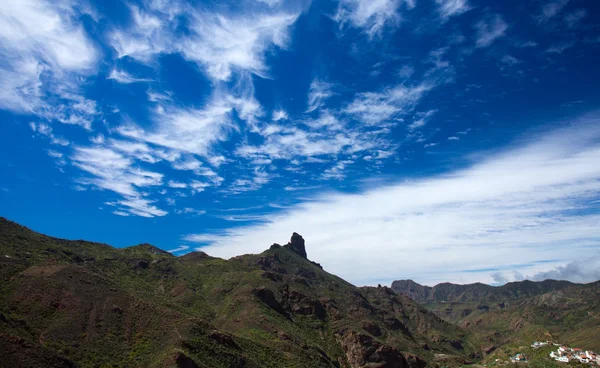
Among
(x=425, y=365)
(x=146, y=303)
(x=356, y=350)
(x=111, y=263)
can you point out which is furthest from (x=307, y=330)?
(x=111, y=263)

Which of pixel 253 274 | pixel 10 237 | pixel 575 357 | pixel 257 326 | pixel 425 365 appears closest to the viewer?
pixel 10 237

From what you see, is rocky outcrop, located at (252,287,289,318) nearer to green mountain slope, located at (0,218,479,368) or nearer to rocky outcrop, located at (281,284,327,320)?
green mountain slope, located at (0,218,479,368)

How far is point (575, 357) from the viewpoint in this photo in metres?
160

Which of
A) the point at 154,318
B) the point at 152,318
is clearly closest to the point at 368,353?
the point at 154,318

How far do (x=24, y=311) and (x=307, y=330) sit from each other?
11102cm

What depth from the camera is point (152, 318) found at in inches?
4092

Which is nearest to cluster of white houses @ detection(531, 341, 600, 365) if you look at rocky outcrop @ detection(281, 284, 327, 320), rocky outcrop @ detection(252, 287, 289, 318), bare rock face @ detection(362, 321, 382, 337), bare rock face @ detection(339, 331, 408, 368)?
bare rock face @ detection(339, 331, 408, 368)

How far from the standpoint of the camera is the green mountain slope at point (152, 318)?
8431 cm

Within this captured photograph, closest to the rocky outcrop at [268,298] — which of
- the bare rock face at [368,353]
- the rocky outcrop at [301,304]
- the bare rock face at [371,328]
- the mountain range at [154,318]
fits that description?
the mountain range at [154,318]

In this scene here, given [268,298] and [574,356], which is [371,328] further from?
[574,356]

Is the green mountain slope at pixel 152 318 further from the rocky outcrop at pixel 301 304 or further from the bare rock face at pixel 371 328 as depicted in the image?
the bare rock face at pixel 371 328

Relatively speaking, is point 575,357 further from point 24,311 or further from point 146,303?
point 24,311

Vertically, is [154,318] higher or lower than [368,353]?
higher

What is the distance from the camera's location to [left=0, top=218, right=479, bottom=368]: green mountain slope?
84.3 metres
